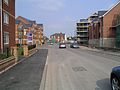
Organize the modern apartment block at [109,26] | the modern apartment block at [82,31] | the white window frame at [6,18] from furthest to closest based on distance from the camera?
1. the modern apartment block at [82,31]
2. the modern apartment block at [109,26]
3. the white window frame at [6,18]

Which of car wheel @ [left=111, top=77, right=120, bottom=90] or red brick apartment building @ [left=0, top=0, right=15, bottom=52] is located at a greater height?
red brick apartment building @ [left=0, top=0, right=15, bottom=52]

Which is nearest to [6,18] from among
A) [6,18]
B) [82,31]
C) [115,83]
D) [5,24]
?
[6,18]

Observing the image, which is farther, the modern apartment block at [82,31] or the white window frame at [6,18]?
the modern apartment block at [82,31]

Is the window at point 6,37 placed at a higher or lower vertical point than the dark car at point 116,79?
higher

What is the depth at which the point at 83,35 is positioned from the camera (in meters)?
123

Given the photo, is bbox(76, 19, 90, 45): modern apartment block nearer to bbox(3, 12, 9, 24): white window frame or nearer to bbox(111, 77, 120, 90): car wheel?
bbox(3, 12, 9, 24): white window frame

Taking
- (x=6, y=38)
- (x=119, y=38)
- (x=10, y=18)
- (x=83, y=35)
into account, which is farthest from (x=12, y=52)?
(x=83, y=35)

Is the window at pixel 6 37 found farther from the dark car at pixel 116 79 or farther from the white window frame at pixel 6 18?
the dark car at pixel 116 79

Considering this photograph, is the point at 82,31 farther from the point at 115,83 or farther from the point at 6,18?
the point at 115,83

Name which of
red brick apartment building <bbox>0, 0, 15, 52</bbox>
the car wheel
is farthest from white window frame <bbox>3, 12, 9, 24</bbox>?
the car wheel

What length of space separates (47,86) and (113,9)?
57.4m

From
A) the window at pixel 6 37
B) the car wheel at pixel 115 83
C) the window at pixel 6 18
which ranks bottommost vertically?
the car wheel at pixel 115 83

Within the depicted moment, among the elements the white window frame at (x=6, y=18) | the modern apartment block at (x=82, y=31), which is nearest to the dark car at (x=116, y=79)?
the white window frame at (x=6, y=18)

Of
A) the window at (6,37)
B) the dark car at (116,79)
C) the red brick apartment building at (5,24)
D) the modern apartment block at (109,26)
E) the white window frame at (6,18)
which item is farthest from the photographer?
the modern apartment block at (109,26)
